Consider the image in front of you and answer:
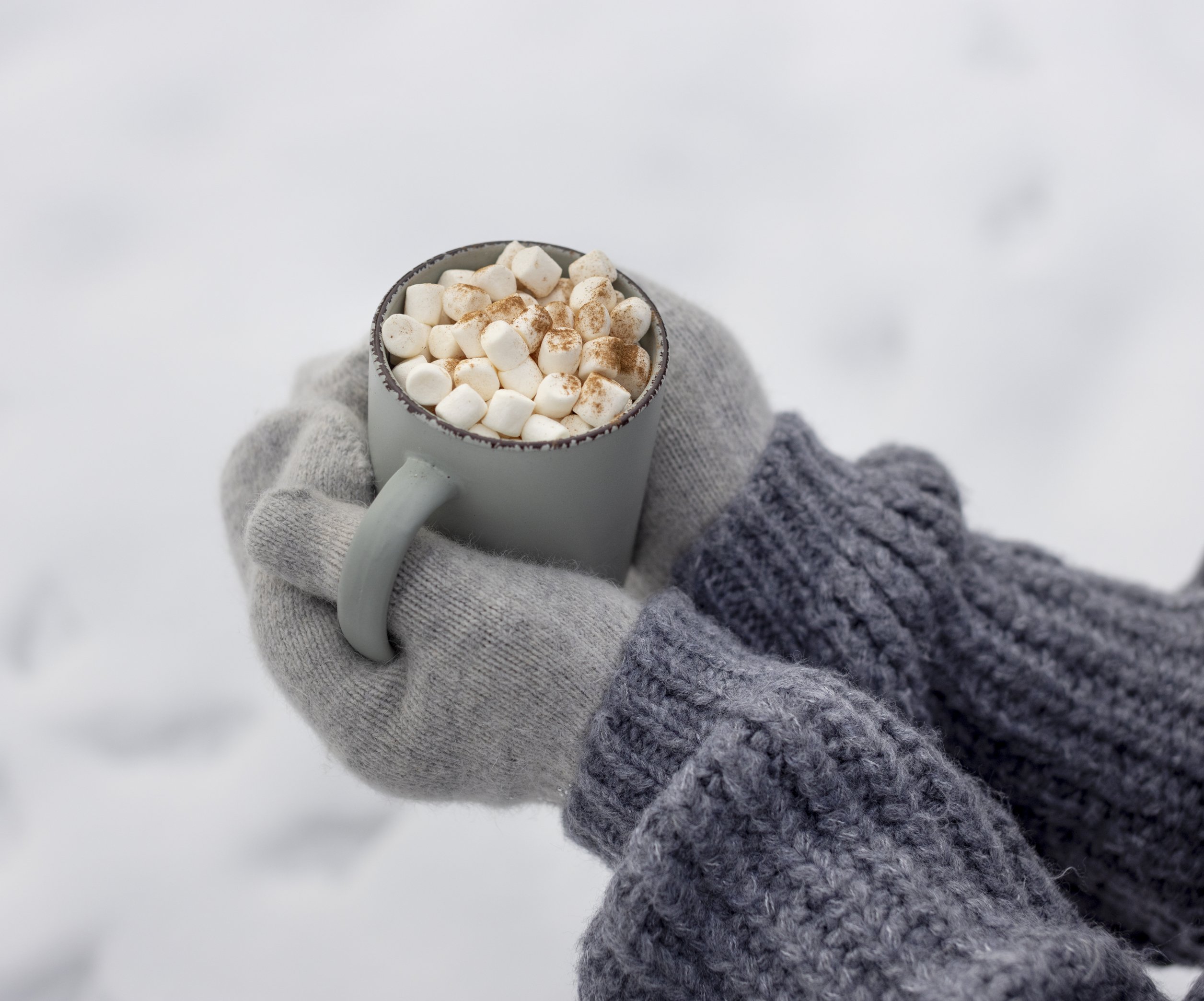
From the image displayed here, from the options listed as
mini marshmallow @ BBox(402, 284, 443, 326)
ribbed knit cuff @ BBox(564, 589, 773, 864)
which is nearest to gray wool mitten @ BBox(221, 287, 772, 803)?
ribbed knit cuff @ BBox(564, 589, 773, 864)

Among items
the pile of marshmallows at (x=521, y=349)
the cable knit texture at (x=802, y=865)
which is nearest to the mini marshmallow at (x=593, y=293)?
the pile of marshmallows at (x=521, y=349)

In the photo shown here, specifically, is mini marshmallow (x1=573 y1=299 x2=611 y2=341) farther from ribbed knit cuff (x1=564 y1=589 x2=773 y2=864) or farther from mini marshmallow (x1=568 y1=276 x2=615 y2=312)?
ribbed knit cuff (x1=564 y1=589 x2=773 y2=864)

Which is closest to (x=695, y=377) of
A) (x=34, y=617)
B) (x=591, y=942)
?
(x=591, y=942)

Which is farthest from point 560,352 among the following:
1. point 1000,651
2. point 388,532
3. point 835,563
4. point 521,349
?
point 1000,651

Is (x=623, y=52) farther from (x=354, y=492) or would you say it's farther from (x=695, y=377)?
(x=354, y=492)

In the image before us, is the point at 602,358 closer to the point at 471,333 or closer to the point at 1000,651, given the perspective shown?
the point at 471,333

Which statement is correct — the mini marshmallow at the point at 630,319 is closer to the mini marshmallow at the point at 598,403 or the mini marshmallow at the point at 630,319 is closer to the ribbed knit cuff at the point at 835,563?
the mini marshmallow at the point at 598,403
